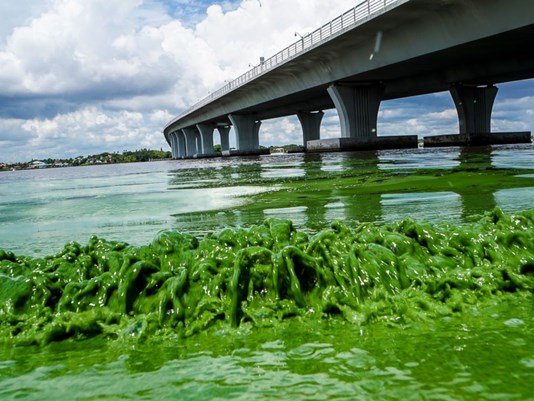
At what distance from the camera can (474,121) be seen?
162ft

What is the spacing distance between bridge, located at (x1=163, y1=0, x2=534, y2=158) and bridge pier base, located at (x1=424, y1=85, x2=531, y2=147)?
10cm

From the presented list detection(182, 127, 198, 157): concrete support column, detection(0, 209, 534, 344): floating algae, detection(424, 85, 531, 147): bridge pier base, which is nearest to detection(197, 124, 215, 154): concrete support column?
detection(182, 127, 198, 157): concrete support column

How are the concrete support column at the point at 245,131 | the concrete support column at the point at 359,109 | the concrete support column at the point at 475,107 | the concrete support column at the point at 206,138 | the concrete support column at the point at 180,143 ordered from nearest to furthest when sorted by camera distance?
the concrete support column at the point at 359,109, the concrete support column at the point at 475,107, the concrete support column at the point at 245,131, the concrete support column at the point at 206,138, the concrete support column at the point at 180,143

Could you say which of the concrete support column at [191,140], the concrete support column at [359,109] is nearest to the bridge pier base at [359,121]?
the concrete support column at [359,109]

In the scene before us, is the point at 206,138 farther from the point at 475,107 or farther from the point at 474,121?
the point at 475,107

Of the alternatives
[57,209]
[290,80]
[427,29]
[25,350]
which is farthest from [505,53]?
[25,350]

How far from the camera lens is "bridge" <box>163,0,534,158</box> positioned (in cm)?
2502

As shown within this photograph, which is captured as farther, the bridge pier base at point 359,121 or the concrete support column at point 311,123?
the concrete support column at point 311,123

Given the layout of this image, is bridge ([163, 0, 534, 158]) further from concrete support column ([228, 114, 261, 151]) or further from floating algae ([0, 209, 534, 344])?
floating algae ([0, 209, 534, 344])

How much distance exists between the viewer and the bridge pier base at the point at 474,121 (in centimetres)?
4684

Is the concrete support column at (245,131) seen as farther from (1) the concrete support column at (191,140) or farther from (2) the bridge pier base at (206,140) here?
(1) the concrete support column at (191,140)

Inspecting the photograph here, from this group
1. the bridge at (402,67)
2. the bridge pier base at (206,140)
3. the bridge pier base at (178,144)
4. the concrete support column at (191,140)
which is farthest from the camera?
the bridge pier base at (178,144)

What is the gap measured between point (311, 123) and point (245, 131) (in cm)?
981

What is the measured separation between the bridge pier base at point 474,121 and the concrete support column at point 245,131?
28.3 m
